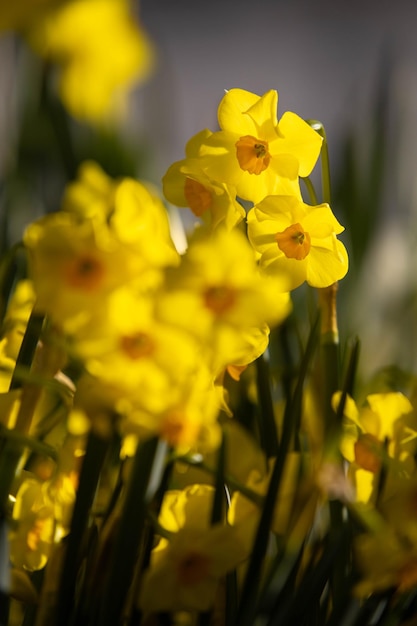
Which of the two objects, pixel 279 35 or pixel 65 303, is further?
pixel 279 35

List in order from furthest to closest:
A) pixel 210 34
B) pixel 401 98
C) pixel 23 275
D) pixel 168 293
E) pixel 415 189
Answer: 1. pixel 210 34
2. pixel 415 189
3. pixel 401 98
4. pixel 23 275
5. pixel 168 293

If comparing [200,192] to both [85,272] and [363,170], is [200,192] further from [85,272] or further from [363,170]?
[363,170]

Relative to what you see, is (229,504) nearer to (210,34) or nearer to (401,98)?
(401,98)

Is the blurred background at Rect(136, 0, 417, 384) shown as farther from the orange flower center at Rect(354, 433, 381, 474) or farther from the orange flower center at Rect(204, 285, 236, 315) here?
the orange flower center at Rect(204, 285, 236, 315)

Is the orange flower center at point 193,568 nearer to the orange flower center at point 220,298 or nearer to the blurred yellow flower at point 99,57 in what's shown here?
the orange flower center at point 220,298

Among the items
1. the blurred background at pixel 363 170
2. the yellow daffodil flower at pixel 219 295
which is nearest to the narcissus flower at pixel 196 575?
the yellow daffodil flower at pixel 219 295

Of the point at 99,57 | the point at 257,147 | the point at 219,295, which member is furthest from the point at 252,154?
the point at 99,57

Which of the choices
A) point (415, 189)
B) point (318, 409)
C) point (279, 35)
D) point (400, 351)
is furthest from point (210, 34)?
point (318, 409)
